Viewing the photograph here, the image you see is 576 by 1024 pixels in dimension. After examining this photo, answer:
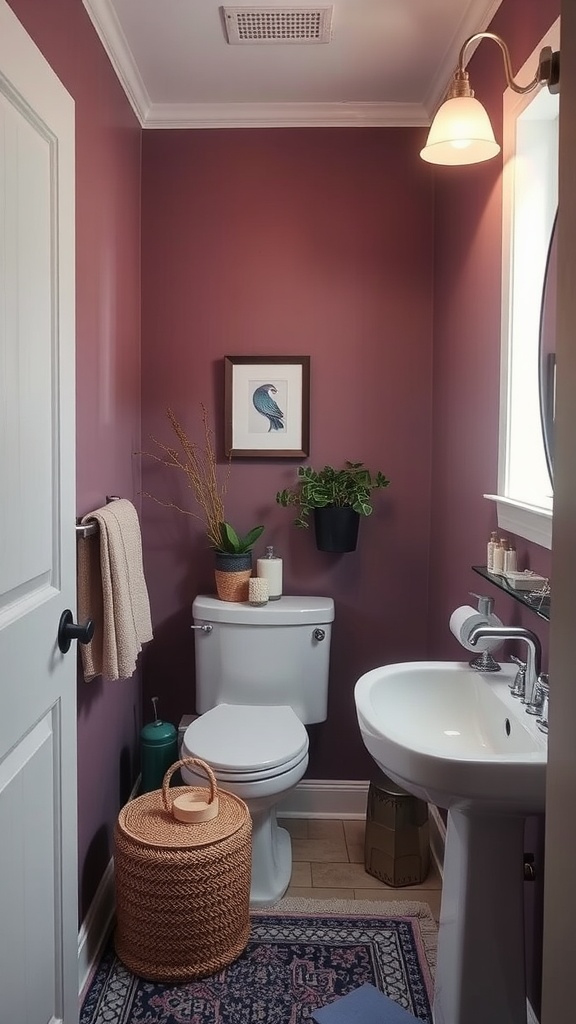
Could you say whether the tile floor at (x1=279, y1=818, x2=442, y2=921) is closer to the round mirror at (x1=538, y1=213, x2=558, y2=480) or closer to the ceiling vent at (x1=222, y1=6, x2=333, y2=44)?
the round mirror at (x1=538, y1=213, x2=558, y2=480)

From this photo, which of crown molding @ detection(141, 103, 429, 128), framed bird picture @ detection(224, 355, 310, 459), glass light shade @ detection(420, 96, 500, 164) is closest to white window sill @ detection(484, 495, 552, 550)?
glass light shade @ detection(420, 96, 500, 164)

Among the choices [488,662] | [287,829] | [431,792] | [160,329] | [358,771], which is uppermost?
[160,329]

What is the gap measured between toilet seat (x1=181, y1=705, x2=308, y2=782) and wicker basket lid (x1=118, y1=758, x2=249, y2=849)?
72 mm

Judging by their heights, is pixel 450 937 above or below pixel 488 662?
below

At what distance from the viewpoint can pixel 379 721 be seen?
4.48 ft

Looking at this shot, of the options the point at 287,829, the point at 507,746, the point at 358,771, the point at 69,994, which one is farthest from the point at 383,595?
the point at 69,994

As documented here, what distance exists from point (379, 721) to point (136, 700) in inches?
51.7

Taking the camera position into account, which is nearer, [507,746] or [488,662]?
[507,746]

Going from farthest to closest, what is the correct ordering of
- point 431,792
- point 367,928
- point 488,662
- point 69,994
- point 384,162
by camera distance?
point 384,162, point 367,928, point 488,662, point 69,994, point 431,792

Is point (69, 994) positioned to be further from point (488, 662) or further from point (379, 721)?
point (488, 662)

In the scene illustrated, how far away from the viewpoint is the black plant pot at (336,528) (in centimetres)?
238

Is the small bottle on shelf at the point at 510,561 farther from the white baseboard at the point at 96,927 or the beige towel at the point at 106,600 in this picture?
the white baseboard at the point at 96,927

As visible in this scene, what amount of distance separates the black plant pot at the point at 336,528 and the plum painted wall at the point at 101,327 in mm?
638

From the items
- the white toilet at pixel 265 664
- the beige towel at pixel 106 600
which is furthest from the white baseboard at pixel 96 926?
the beige towel at pixel 106 600
